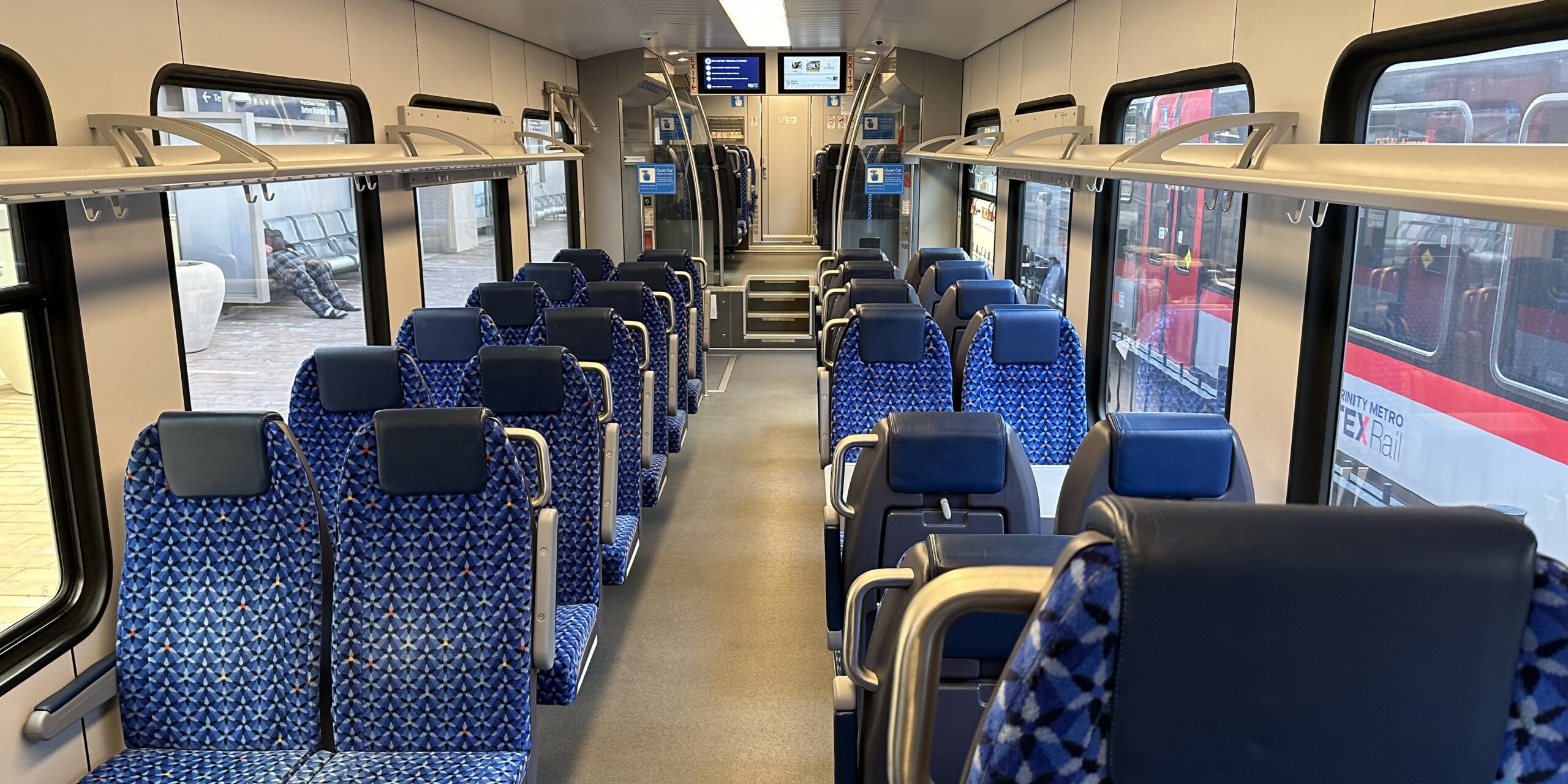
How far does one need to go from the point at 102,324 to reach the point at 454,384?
1.58 m

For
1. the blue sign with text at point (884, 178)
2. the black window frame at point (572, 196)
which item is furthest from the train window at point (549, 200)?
the blue sign with text at point (884, 178)

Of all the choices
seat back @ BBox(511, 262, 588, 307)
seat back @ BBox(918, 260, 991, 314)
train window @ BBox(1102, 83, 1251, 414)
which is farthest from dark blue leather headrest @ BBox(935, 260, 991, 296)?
seat back @ BBox(511, 262, 588, 307)

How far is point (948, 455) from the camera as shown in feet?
9.17

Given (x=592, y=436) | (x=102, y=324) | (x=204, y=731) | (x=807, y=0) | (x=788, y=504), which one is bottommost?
(x=788, y=504)

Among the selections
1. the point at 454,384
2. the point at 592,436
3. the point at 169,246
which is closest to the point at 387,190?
the point at 454,384

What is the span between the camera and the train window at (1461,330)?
2.40 meters

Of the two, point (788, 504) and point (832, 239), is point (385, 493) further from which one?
point (832, 239)

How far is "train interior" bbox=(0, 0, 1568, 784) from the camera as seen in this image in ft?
2.88

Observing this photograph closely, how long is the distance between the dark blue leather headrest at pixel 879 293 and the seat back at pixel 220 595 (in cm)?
408

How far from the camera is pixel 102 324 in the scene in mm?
3193

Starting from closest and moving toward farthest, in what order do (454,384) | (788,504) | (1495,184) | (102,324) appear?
1. (1495,184)
2. (102,324)
3. (454,384)
4. (788,504)

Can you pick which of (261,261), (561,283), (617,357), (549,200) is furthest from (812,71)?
(261,261)

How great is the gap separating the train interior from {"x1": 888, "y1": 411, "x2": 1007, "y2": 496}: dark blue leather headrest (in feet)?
0.04

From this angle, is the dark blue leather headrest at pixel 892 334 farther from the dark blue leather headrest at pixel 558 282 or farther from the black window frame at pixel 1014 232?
the black window frame at pixel 1014 232
